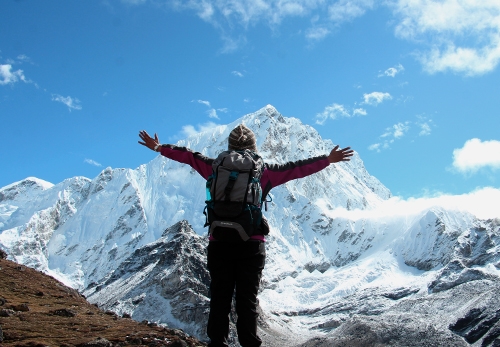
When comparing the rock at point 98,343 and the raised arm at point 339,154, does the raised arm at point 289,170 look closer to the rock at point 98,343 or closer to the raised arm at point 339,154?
the raised arm at point 339,154

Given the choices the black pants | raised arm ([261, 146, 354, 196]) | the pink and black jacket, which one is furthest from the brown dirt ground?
raised arm ([261, 146, 354, 196])

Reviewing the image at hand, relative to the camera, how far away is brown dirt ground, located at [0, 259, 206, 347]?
18.9 meters

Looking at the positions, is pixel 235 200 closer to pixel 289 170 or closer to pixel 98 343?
pixel 289 170

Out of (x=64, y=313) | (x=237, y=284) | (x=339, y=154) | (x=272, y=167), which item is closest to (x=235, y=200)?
(x=272, y=167)

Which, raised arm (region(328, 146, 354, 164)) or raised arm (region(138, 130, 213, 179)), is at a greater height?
raised arm (region(328, 146, 354, 164))

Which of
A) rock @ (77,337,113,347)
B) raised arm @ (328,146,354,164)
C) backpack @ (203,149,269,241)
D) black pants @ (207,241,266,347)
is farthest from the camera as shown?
rock @ (77,337,113,347)

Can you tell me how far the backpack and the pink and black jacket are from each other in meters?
0.83

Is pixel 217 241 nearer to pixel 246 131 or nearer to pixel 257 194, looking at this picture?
pixel 257 194

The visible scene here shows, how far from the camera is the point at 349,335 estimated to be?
131m

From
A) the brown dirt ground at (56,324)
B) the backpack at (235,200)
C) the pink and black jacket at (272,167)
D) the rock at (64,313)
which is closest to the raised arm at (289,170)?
the pink and black jacket at (272,167)

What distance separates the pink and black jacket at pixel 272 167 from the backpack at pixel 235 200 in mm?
Answer: 827

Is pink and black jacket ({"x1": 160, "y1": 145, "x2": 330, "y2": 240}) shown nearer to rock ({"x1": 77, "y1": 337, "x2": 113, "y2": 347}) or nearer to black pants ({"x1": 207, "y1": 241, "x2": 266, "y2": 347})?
black pants ({"x1": 207, "y1": 241, "x2": 266, "y2": 347})

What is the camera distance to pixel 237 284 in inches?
430

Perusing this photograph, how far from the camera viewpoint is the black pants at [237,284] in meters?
10.8
